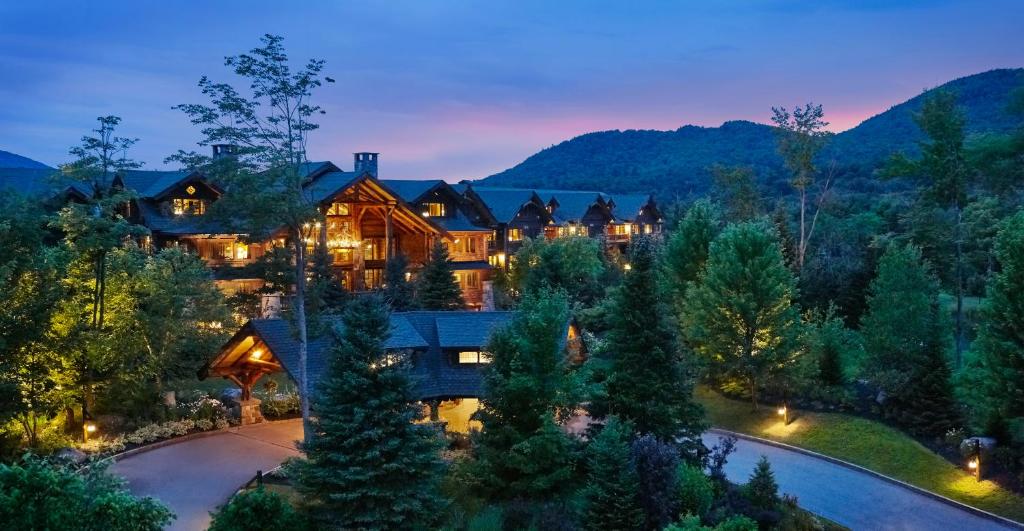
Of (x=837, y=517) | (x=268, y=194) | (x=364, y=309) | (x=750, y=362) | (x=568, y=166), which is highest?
(x=568, y=166)

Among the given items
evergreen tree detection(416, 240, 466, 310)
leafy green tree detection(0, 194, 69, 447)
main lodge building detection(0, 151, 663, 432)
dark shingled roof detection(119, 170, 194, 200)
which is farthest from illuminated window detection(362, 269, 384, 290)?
leafy green tree detection(0, 194, 69, 447)

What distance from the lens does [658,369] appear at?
22.2m

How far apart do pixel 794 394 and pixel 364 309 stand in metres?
21.7

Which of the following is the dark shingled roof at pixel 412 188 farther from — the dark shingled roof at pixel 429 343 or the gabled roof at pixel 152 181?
the dark shingled roof at pixel 429 343

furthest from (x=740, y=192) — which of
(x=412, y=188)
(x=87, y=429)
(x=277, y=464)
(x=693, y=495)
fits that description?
(x=87, y=429)

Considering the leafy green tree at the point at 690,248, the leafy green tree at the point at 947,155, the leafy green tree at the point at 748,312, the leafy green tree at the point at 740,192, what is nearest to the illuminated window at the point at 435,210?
the leafy green tree at the point at 690,248

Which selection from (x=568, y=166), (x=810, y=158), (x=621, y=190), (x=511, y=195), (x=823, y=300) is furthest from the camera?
(x=568, y=166)

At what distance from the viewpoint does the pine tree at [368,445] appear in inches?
642

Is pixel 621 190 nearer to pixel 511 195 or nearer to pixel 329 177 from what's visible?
pixel 511 195

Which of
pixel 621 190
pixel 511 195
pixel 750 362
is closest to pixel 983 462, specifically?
pixel 750 362

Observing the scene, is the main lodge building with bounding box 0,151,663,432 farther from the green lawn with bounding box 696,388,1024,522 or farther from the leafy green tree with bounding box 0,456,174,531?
the leafy green tree with bounding box 0,456,174,531

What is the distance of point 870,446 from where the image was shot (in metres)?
25.7

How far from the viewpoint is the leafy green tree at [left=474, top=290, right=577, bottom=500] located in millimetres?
18656

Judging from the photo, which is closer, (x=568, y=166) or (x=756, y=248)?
(x=756, y=248)
